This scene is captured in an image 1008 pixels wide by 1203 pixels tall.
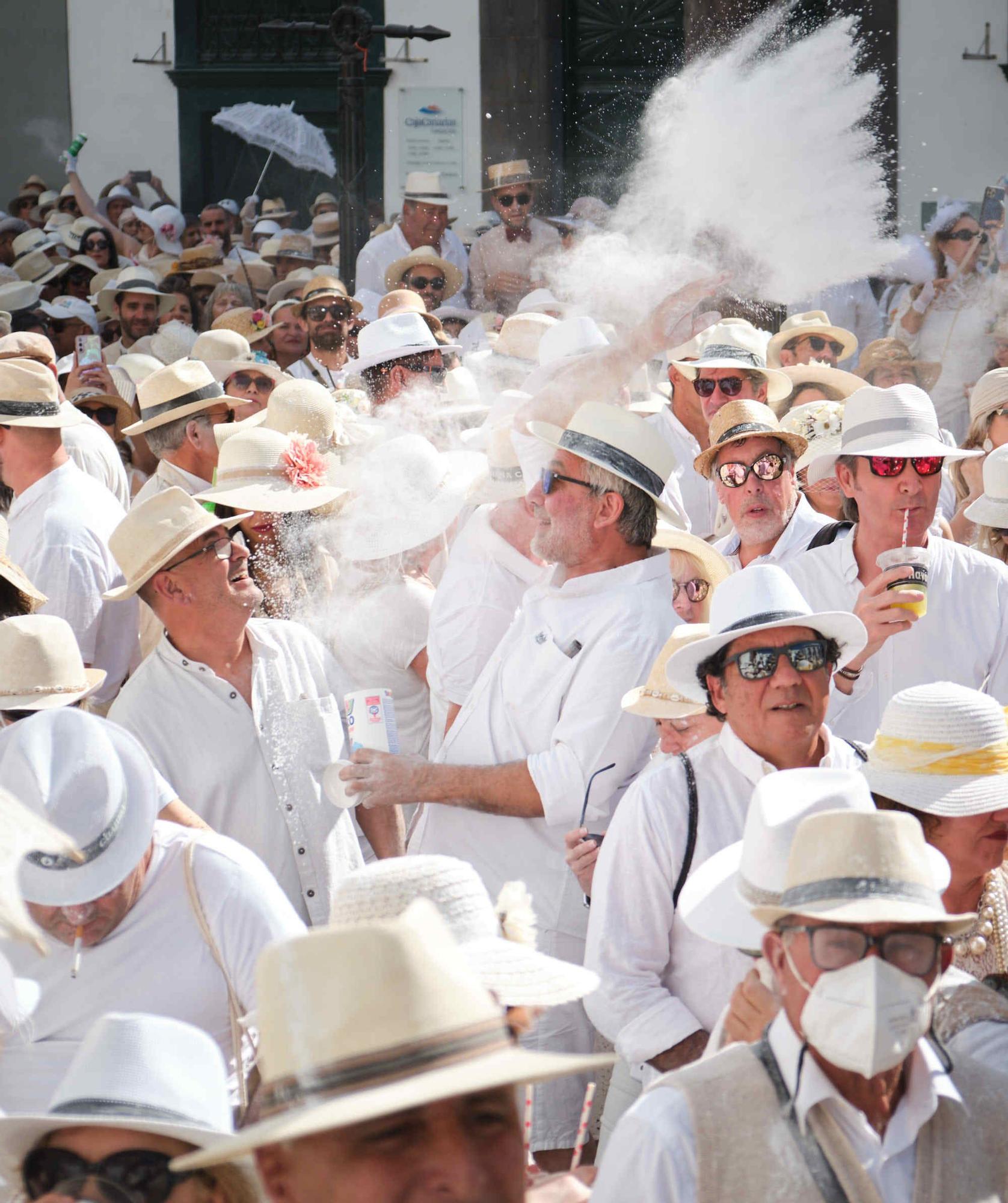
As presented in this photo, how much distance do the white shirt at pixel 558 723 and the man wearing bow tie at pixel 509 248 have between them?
20.4 ft

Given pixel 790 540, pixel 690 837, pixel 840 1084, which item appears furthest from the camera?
pixel 790 540

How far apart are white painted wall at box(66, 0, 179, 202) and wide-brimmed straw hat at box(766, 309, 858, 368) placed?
11.7 metres

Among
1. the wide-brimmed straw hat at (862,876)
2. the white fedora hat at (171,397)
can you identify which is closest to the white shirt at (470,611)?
the white fedora hat at (171,397)

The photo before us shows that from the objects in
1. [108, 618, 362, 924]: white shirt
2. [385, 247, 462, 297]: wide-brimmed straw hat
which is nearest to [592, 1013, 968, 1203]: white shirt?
[108, 618, 362, 924]: white shirt

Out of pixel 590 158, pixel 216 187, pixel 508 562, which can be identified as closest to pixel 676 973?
pixel 508 562

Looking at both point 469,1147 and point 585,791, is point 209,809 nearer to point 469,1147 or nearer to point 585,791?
point 585,791

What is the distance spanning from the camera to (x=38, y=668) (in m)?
4.09

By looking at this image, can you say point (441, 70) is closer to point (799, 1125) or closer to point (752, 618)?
point (752, 618)

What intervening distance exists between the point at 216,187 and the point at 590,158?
189 inches

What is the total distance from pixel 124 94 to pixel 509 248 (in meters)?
9.61

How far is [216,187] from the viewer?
18047 mm

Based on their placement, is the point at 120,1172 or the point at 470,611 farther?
the point at 470,611

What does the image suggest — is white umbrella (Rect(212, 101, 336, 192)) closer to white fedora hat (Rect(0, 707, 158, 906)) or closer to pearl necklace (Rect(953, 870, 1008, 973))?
white fedora hat (Rect(0, 707, 158, 906))

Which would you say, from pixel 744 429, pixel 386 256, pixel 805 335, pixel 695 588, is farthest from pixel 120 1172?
pixel 386 256
